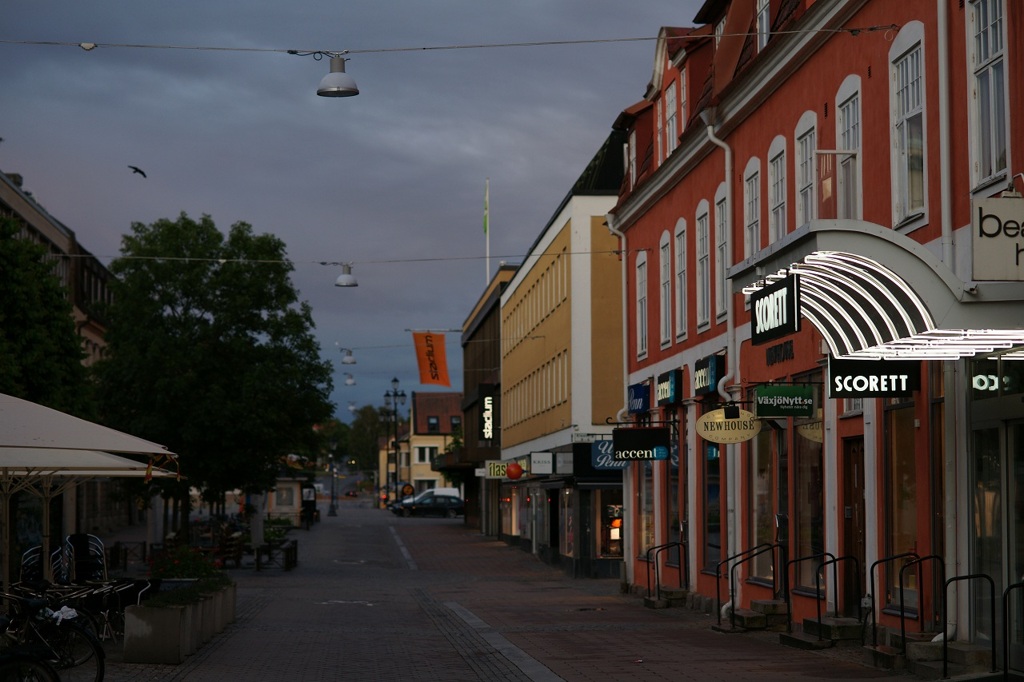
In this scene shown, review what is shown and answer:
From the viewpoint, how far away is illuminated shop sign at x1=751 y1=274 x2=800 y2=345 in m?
12.6

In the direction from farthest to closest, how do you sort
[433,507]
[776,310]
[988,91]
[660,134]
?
1. [433,507]
2. [660,134]
3. [988,91]
4. [776,310]

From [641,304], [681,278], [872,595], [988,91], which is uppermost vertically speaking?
[988,91]

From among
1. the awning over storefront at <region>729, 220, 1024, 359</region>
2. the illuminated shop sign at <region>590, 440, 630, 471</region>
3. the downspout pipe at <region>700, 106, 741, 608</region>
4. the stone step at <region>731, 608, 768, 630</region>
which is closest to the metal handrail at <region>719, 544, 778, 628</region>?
the stone step at <region>731, 608, 768, 630</region>

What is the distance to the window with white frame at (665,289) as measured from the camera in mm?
29156

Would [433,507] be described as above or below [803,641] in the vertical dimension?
below

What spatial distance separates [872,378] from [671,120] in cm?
1373

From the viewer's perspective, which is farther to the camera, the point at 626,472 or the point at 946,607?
the point at 626,472

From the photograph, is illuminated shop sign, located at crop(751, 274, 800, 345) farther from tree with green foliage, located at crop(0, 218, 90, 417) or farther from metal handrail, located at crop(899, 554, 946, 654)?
tree with green foliage, located at crop(0, 218, 90, 417)

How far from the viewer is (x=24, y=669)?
36.4ft

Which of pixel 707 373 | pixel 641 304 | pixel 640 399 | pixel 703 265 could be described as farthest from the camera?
pixel 641 304

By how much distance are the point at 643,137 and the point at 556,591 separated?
973 centimetres

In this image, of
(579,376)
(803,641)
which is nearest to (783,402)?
(803,641)

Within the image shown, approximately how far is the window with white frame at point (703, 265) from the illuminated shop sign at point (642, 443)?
287 centimetres

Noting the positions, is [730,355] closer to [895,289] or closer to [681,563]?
[681,563]
